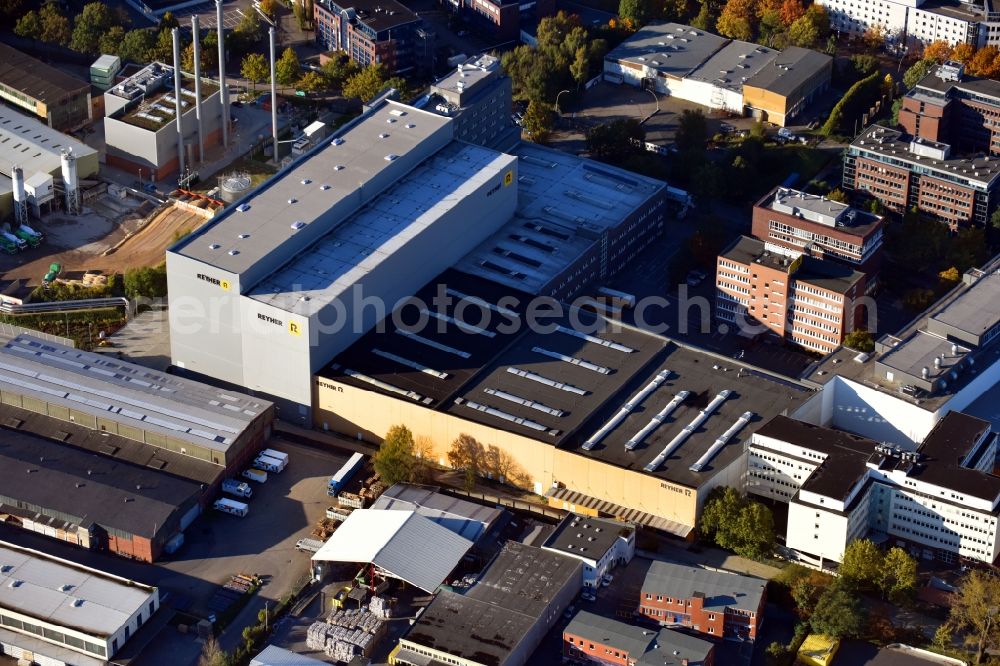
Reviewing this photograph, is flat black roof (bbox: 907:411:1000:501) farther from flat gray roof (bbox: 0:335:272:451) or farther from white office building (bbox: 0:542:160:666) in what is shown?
white office building (bbox: 0:542:160:666)

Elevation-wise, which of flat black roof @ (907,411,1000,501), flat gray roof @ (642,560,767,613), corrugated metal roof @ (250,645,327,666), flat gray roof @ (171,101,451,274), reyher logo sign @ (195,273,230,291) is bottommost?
corrugated metal roof @ (250,645,327,666)

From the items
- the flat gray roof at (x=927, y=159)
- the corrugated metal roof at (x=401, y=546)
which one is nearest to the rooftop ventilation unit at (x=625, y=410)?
the corrugated metal roof at (x=401, y=546)

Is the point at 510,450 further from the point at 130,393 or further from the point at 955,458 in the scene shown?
the point at 955,458

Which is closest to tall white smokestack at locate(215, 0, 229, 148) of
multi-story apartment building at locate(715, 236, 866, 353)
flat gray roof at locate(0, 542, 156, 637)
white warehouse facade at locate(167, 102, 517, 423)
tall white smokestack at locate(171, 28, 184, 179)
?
tall white smokestack at locate(171, 28, 184, 179)

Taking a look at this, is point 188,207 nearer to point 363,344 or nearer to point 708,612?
point 363,344

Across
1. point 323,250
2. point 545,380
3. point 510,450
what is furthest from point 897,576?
point 323,250

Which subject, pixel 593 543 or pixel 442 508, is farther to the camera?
pixel 442 508

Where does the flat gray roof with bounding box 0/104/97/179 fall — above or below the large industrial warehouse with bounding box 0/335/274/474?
above
